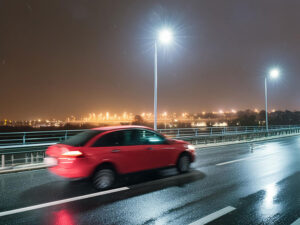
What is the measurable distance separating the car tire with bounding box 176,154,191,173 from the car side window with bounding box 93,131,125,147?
2.47m

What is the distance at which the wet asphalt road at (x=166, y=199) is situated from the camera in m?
4.32

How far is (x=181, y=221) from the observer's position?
4.19m

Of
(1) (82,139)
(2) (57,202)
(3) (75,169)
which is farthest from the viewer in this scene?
(1) (82,139)

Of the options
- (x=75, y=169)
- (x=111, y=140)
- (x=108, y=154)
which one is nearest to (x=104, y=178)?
(x=108, y=154)

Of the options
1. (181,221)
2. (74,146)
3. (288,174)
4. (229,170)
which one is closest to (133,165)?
(74,146)

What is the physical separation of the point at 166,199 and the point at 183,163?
2815 mm

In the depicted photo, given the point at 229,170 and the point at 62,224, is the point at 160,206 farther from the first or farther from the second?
the point at 229,170

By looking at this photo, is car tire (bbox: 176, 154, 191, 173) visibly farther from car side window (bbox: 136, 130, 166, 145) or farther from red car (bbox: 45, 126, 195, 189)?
car side window (bbox: 136, 130, 166, 145)

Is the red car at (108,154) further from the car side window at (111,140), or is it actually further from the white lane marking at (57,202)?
the white lane marking at (57,202)

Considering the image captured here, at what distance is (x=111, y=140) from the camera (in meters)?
6.39

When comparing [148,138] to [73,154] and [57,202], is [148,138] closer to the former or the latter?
[73,154]

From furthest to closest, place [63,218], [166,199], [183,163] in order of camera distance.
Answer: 1. [183,163]
2. [166,199]
3. [63,218]

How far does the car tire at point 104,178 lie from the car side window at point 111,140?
68 cm

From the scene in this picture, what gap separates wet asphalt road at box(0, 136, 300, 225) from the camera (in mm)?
4320
